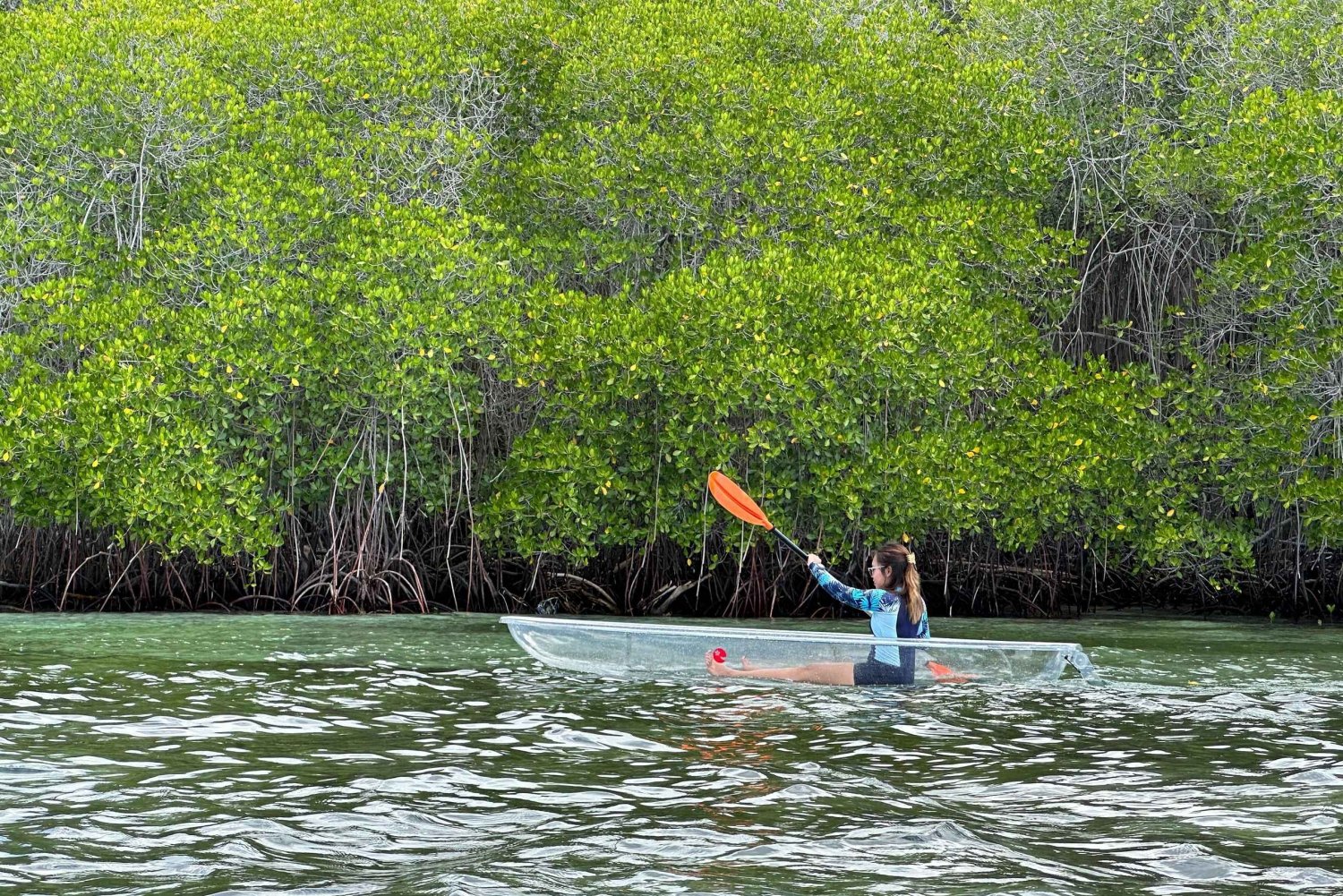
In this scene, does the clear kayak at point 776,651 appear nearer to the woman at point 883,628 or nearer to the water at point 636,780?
the woman at point 883,628

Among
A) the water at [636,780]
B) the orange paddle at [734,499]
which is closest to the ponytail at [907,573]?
the water at [636,780]

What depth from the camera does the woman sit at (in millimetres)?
9242

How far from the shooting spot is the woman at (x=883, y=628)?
30.3 ft

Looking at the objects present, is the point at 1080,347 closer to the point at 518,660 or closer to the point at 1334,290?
the point at 1334,290

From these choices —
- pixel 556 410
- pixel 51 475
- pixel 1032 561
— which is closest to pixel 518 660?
pixel 556 410

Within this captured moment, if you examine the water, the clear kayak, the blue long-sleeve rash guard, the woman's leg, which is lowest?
the water

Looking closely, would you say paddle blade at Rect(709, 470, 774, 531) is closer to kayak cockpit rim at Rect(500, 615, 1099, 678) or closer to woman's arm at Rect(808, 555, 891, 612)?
woman's arm at Rect(808, 555, 891, 612)

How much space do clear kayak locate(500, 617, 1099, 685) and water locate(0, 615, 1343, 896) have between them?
17cm

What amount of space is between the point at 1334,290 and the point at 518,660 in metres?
7.79

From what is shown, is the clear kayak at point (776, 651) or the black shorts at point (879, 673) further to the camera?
the black shorts at point (879, 673)

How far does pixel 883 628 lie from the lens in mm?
9445

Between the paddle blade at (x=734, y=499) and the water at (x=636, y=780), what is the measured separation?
188cm

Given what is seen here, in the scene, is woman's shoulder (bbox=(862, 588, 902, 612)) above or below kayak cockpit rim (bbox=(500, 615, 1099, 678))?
above

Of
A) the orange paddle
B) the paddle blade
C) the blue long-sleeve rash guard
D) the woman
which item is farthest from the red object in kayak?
the paddle blade
